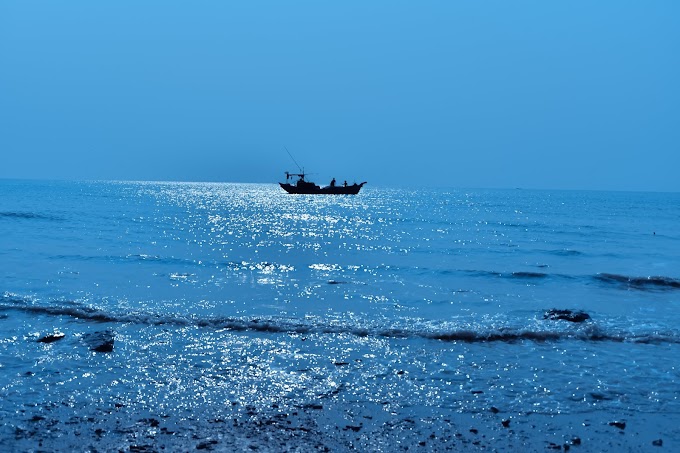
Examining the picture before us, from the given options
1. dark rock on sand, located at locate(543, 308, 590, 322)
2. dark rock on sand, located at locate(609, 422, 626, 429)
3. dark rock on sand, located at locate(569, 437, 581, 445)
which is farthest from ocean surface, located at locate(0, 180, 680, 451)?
dark rock on sand, located at locate(569, 437, 581, 445)

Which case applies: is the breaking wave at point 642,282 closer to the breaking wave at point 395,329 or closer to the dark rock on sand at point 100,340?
the breaking wave at point 395,329

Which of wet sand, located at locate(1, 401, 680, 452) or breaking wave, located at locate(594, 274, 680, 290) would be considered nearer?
wet sand, located at locate(1, 401, 680, 452)

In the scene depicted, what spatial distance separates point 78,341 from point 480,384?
8.64m

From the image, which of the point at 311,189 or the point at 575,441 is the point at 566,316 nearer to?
the point at 575,441

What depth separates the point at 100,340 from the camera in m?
12.5

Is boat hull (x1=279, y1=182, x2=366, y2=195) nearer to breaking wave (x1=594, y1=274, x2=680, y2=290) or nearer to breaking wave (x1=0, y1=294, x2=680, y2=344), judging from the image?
breaking wave (x1=594, y1=274, x2=680, y2=290)

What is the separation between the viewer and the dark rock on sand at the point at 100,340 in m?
12.1

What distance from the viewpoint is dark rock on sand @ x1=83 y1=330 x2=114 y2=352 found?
39.7 ft

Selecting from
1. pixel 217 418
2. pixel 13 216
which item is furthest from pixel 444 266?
pixel 13 216

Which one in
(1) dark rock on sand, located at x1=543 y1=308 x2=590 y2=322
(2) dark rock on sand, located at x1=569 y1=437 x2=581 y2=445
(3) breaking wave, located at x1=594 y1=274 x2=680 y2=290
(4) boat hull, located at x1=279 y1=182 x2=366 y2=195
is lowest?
(3) breaking wave, located at x1=594 y1=274 x2=680 y2=290

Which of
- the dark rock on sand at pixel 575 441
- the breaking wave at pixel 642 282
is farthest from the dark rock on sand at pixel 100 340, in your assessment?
the breaking wave at pixel 642 282

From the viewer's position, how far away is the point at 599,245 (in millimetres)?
44250

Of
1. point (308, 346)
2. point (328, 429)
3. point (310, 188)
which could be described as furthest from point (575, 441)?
point (310, 188)

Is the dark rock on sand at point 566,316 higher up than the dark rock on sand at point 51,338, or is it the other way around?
the dark rock on sand at point 566,316
